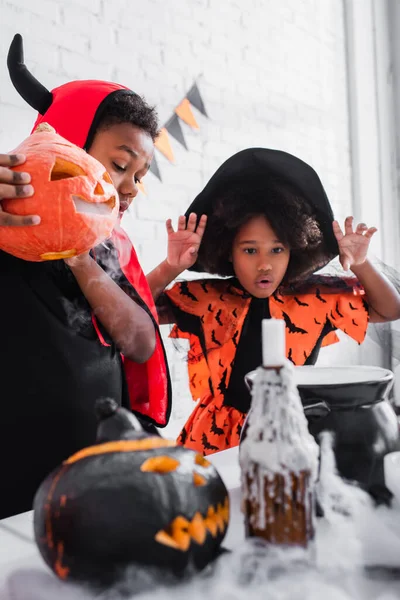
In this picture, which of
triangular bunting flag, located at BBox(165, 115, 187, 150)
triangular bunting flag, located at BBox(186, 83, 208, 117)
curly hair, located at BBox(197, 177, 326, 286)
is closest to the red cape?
curly hair, located at BBox(197, 177, 326, 286)

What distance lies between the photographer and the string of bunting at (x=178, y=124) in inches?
85.5

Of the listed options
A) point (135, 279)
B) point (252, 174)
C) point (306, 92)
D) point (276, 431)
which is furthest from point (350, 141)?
point (276, 431)

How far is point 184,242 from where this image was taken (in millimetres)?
1358

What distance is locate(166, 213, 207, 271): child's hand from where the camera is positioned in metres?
1.35

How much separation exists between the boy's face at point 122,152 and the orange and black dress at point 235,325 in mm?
403

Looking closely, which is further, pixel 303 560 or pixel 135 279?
pixel 135 279

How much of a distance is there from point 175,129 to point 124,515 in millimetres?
2046

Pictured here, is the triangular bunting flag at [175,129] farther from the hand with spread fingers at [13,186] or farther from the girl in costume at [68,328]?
the hand with spread fingers at [13,186]

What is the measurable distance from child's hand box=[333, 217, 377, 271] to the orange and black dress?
10 cm

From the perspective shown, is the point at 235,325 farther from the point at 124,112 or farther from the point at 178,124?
the point at 178,124

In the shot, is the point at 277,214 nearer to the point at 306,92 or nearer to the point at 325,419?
the point at 325,419

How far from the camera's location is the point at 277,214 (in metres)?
1.33

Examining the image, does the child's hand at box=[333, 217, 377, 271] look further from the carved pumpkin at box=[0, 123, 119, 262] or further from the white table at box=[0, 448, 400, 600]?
the white table at box=[0, 448, 400, 600]

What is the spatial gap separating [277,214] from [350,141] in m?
2.17
